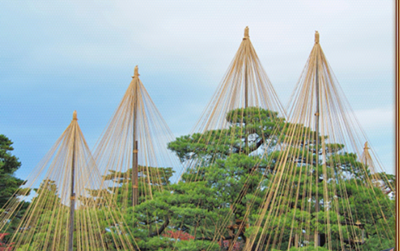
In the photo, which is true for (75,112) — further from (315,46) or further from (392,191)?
(392,191)

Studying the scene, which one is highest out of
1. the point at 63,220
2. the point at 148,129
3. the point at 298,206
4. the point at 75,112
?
the point at 148,129

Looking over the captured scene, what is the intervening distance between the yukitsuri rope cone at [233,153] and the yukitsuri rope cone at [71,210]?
45.1 inches

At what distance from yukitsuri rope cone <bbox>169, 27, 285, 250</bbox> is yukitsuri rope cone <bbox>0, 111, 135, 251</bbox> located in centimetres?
115

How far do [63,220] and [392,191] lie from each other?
4.78 metres

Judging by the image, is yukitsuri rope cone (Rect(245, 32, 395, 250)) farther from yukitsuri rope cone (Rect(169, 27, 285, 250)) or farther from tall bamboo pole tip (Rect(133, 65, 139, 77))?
tall bamboo pole tip (Rect(133, 65, 139, 77))

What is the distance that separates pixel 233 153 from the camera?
25.3 ft

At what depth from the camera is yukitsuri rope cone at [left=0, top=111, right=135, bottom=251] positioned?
21.9ft

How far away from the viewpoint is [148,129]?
29.3 ft

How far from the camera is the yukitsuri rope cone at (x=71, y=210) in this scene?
669cm


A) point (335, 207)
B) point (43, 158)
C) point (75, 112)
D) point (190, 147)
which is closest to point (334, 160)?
point (335, 207)

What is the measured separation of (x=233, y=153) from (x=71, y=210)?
272 centimetres

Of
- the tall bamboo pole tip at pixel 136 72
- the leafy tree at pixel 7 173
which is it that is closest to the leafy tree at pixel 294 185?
the tall bamboo pole tip at pixel 136 72

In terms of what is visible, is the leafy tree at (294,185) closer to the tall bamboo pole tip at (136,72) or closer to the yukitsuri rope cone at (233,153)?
the yukitsuri rope cone at (233,153)

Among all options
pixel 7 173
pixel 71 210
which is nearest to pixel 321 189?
pixel 71 210
